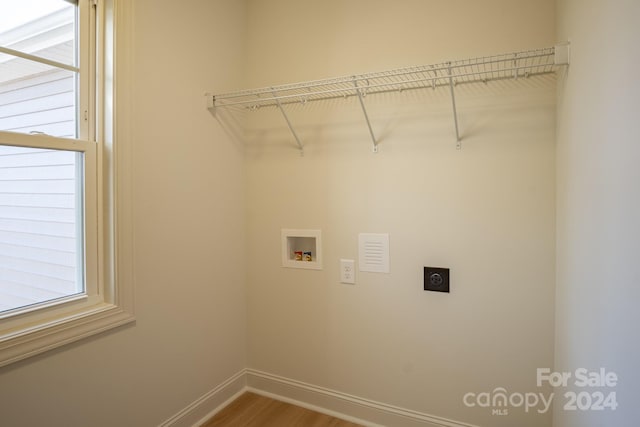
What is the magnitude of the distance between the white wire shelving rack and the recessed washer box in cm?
48

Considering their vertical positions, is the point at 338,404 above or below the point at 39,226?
below

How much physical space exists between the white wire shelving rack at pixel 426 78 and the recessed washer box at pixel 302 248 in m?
0.48

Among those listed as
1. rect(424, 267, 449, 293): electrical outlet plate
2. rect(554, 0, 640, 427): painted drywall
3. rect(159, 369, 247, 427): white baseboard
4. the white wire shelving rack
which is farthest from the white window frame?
rect(554, 0, 640, 427): painted drywall

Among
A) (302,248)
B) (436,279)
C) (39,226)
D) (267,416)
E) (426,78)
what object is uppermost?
(426,78)

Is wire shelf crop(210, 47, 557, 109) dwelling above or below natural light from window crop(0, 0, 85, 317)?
above

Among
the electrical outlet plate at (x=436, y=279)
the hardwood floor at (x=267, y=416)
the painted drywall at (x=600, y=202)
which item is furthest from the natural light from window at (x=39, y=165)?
the painted drywall at (x=600, y=202)

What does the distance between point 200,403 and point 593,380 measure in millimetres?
1770

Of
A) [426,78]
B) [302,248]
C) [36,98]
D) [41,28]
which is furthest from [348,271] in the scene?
[41,28]

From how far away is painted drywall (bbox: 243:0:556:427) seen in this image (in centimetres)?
157

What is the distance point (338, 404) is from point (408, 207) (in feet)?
3.85

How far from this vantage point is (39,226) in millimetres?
1326

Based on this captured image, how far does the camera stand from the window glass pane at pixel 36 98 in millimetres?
1230

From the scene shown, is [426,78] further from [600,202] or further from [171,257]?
[171,257]

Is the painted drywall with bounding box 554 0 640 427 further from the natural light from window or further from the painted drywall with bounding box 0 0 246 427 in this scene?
the natural light from window
